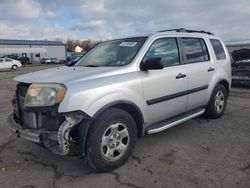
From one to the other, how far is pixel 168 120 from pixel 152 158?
805mm

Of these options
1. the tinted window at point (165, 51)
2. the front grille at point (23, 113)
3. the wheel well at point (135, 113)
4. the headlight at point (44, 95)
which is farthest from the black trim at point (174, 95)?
the front grille at point (23, 113)

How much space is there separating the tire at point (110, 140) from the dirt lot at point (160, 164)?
16cm

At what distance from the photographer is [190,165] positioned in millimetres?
3721

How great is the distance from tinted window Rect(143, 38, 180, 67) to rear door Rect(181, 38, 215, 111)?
24 cm

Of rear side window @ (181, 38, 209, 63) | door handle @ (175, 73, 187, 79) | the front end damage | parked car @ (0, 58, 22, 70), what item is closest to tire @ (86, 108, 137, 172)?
the front end damage

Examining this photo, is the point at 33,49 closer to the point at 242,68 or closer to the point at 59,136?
the point at 242,68

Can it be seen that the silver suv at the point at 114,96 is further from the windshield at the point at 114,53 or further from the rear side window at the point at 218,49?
the rear side window at the point at 218,49

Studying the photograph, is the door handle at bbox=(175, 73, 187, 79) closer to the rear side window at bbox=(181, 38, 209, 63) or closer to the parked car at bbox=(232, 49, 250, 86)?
the rear side window at bbox=(181, 38, 209, 63)

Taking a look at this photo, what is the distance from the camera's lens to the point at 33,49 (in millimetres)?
57938

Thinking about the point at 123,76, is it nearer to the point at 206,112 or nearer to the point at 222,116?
the point at 206,112

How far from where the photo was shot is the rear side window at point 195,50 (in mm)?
4891

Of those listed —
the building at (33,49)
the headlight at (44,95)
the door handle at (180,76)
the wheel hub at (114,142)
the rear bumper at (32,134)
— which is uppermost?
the building at (33,49)

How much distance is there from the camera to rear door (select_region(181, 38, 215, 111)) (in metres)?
4.83

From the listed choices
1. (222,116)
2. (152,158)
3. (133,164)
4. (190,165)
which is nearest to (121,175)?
(133,164)
